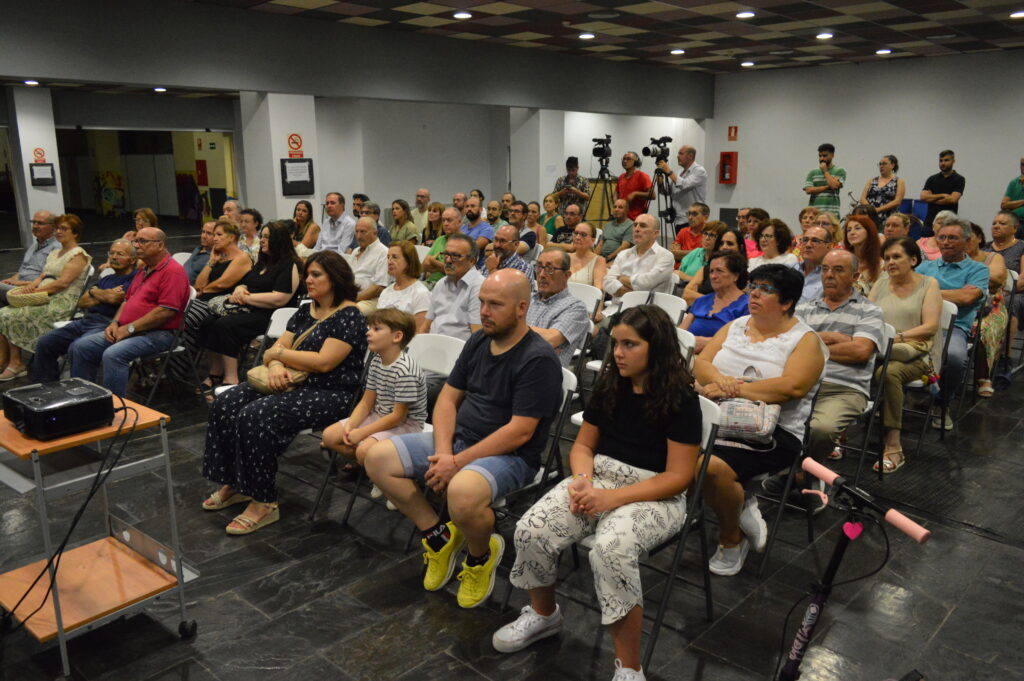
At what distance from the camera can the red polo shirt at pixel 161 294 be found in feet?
16.0

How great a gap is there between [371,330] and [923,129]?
11.6m

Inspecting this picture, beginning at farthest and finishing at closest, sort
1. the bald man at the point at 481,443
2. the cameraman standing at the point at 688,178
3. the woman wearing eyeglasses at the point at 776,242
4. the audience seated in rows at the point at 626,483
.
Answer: the cameraman standing at the point at 688,178 → the woman wearing eyeglasses at the point at 776,242 → the bald man at the point at 481,443 → the audience seated in rows at the point at 626,483

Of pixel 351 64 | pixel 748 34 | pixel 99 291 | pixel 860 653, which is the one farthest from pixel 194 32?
pixel 860 653

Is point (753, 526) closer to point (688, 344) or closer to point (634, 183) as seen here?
point (688, 344)

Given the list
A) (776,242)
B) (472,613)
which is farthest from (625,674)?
(776,242)

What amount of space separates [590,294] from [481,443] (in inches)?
98.5

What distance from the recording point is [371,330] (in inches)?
131

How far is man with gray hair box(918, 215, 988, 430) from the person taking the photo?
4578mm

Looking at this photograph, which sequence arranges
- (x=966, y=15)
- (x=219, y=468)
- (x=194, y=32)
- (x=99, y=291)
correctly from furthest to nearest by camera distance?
(x=966, y=15)
(x=194, y=32)
(x=99, y=291)
(x=219, y=468)

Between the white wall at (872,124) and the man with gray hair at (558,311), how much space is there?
1015 centimetres

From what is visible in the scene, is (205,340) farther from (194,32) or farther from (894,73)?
(894,73)

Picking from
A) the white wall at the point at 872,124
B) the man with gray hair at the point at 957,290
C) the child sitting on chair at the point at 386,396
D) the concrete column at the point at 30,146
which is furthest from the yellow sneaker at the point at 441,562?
the white wall at the point at 872,124

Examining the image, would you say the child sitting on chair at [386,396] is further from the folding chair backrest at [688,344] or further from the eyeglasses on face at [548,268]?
the folding chair backrest at [688,344]

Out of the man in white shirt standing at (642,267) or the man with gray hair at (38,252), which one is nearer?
the man in white shirt standing at (642,267)
